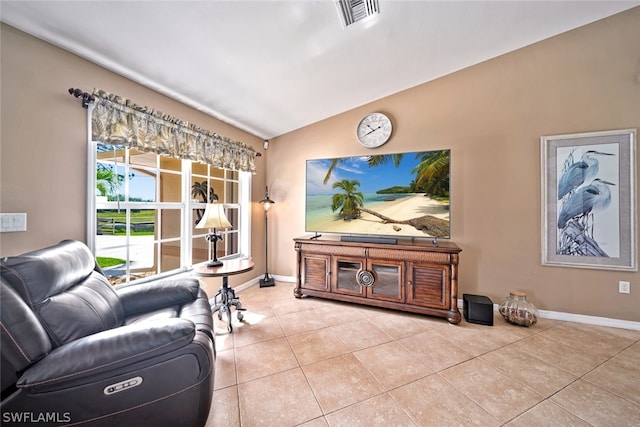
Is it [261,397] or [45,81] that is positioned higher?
[45,81]

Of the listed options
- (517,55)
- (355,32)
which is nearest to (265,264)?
(355,32)

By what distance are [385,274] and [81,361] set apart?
2497mm

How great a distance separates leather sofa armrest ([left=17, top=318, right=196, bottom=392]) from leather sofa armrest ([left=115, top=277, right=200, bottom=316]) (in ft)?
2.34

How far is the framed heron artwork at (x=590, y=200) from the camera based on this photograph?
236 centimetres

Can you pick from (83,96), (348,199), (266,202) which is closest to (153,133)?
(83,96)

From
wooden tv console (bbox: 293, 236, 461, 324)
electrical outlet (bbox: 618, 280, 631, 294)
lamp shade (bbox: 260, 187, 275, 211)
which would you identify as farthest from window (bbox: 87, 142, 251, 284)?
electrical outlet (bbox: 618, 280, 631, 294)

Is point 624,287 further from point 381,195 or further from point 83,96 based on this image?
point 83,96

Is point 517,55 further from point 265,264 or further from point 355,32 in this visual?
point 265,264

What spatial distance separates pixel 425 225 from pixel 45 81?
3.49 meters

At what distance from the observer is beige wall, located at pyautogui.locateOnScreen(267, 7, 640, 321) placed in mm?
2406

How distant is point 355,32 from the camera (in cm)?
205

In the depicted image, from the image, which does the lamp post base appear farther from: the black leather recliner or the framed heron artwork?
the framed heron artwork

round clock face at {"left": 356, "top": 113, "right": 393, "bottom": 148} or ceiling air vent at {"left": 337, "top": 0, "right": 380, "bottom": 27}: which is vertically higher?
ceiling air vent at {"left": 337, "top": 0, "right": 380, "bottom": 27}

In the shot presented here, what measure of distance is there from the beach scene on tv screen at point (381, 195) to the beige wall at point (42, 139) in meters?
2.30
